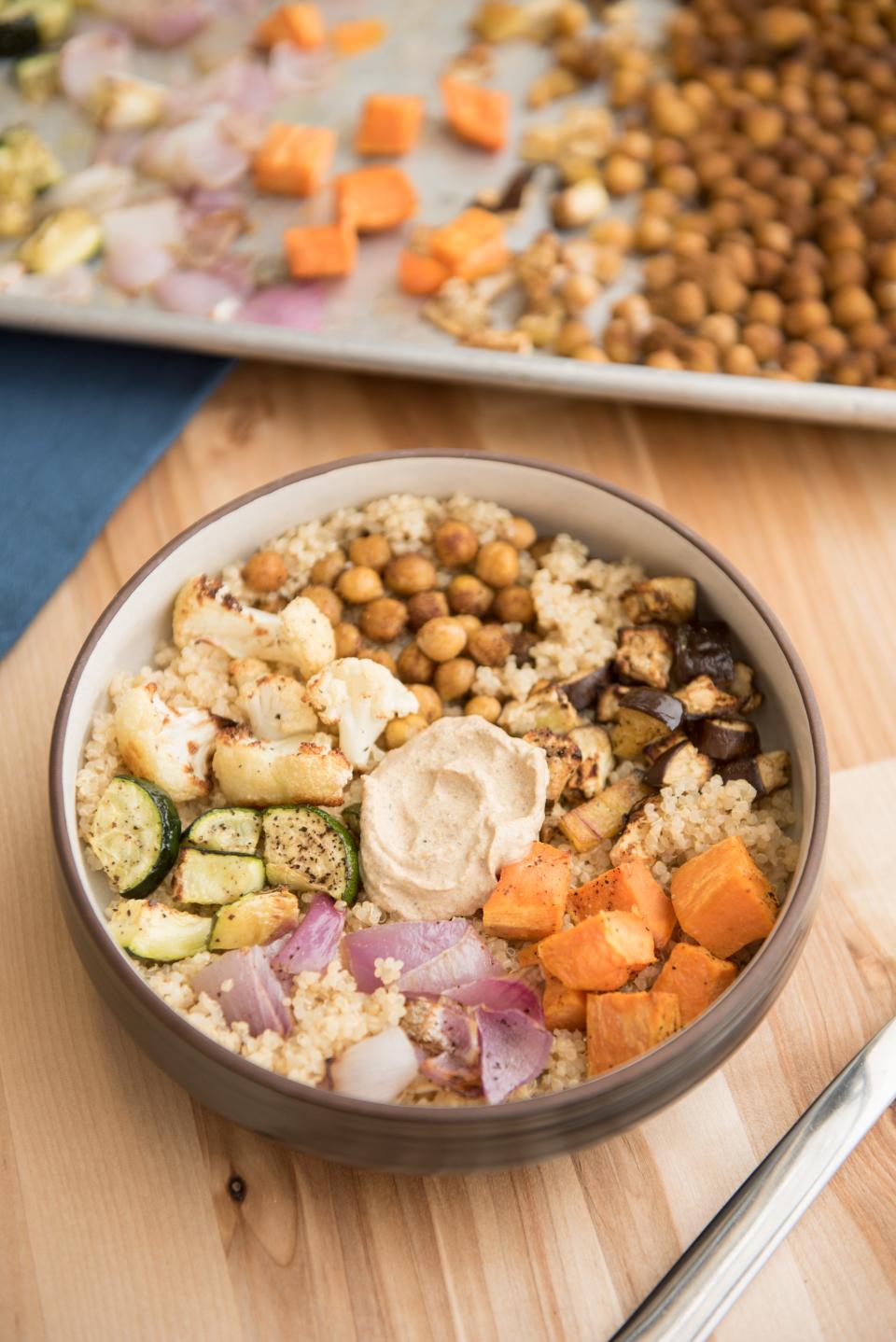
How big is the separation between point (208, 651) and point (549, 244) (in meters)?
0.87

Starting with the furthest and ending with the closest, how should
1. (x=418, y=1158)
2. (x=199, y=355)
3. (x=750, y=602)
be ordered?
1. (x=199, y=355)
2. (x=750, y=602)
3. (x=418, y=1158)

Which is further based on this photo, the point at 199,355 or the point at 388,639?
the point at 199,355

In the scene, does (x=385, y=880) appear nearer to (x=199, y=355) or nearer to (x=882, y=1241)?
(x=882, y=1241)

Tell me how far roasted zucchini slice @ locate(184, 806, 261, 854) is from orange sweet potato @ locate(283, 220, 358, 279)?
91 cm

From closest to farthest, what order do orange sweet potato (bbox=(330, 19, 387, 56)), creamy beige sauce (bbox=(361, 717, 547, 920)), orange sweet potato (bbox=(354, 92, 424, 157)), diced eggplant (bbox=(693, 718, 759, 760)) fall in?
creamy beige sauce (bbox=(361, 717, 547, 920)) → diced eggplant (bbox=(693, 718, 759, 760)) → orange sweet potato (bbox=(354, 92, 424, 157)) → orange sweet potato (bbox=(330, 19, 387, 56))

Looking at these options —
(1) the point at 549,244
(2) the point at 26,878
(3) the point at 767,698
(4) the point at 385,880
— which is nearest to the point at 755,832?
(3) the point at 767,698

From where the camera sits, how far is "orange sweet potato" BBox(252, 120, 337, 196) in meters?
1.96

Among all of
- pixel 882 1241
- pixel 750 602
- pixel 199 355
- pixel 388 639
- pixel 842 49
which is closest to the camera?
pixel 882 1241

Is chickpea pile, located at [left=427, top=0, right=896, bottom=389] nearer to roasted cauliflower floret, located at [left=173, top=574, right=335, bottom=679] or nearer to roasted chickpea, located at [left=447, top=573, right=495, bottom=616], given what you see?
roasted chickpea, located at [left=447, top=573, right=495, bottom=616]

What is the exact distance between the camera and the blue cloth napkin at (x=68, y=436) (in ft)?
5.65

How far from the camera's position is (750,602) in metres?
1.46

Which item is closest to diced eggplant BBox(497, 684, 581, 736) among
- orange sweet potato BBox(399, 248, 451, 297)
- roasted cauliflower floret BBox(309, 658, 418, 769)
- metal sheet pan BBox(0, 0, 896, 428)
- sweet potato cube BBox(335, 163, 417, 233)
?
roasted cauliflower floret BBox(309, 658, 418, 769)

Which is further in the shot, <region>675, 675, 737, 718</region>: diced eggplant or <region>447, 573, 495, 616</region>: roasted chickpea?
<region>447, 573, 495, 616</region>: roasted chickpea

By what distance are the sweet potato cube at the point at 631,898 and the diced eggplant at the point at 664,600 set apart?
13.1 inches
